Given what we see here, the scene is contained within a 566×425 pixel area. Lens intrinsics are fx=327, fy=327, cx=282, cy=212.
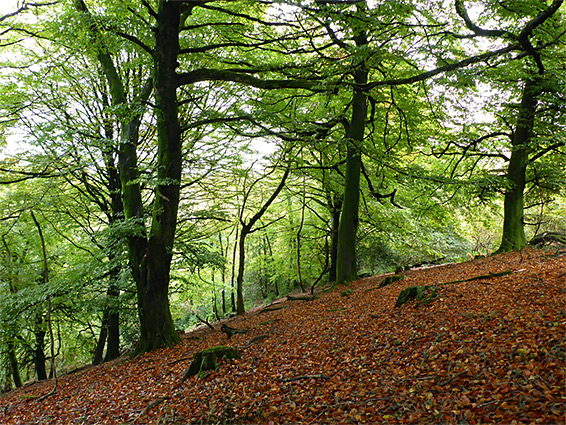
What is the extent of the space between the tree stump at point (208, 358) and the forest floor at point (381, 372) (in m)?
0.16

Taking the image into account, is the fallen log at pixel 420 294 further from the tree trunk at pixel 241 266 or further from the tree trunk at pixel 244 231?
the tree trunk at pixel 241 266

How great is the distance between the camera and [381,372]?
4.11 m

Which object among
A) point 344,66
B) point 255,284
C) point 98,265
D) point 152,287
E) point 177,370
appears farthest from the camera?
point 255,284

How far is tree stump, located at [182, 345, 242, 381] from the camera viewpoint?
577 cm

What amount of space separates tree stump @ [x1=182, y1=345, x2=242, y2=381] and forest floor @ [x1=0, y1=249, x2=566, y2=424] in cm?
16

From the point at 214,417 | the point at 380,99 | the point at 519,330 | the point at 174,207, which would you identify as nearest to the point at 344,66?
the point at 380,99

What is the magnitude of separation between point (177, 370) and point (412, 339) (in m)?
4.47

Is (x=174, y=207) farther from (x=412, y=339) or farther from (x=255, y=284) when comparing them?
(x=255, y=284)

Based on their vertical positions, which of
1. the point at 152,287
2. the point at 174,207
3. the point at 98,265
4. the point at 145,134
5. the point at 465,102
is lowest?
the point at 152,287

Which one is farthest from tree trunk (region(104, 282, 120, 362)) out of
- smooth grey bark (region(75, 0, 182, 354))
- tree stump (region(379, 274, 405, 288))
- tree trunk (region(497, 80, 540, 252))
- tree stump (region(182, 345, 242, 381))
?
tree trunk (region(497, 80, 540, 252))

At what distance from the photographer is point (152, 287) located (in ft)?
27.7

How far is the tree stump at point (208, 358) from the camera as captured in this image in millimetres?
5773

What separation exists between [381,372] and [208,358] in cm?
317

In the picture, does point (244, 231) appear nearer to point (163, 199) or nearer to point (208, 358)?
point (163, 199)
